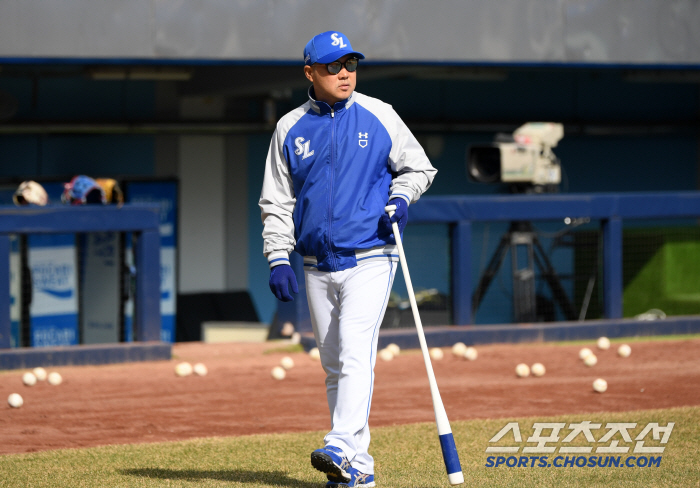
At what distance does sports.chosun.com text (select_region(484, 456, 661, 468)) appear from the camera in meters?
4.81

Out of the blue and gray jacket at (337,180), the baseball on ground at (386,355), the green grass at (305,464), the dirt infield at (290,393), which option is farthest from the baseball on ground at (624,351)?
the blue and gray jacket at (337,180)

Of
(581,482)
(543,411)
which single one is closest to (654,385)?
(543,411)

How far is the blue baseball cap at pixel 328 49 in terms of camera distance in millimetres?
4391

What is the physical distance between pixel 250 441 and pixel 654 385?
10.9ft

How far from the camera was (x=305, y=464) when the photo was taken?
16.5 ft

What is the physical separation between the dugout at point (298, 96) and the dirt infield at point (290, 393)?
154 cm

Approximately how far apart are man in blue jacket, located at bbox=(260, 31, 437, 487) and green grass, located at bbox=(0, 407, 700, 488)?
1.94 ft

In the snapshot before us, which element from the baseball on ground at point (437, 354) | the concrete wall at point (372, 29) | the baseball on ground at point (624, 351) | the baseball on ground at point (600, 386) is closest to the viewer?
the baseball on ground at point (600, 386)

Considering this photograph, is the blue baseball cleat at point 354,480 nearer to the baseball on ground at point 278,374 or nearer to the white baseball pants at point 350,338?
the white baseball pants at point 350,338

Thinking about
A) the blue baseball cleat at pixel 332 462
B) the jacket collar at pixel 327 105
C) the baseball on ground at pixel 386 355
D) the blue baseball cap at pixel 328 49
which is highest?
the blue baseball cap at pixel 328 49

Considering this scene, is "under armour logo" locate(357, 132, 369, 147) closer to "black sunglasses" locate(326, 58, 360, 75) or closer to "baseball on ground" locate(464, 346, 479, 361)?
"black sunglasses" locate(326, 58, 360, 75)

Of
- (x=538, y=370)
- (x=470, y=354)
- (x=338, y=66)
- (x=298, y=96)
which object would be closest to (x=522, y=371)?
(x=538, y=370)

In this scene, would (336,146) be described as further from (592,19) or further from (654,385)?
(592,19)

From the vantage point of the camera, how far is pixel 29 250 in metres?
9.78
